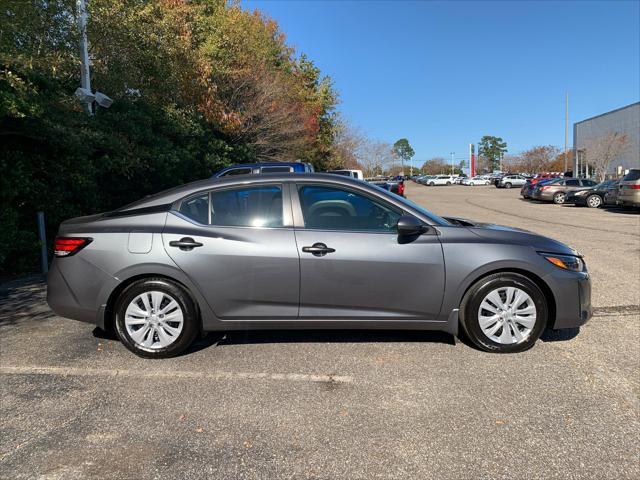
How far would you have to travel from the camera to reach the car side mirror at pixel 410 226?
3.99 metres

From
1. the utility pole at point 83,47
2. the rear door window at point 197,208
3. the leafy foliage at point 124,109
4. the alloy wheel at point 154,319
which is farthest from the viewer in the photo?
the utility pole at point 83,47

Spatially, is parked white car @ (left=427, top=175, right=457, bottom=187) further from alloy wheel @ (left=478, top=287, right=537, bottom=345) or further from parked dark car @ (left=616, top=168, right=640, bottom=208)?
alloy wheel @ (left=478, top=287, right=537, bottom=345)

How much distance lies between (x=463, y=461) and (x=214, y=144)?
1822 cm

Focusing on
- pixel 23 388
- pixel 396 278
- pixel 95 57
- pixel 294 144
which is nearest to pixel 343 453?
pixel 396 278

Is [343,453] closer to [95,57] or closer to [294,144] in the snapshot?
[95,57]

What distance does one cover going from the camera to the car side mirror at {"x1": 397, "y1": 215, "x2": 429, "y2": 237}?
3990 mm

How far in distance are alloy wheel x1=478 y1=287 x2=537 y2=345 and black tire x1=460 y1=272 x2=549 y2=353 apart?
0.10 feet

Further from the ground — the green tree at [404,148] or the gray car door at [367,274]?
the green tree at [404,148]

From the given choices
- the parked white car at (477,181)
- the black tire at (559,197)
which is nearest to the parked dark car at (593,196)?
the black tire at (559,197)

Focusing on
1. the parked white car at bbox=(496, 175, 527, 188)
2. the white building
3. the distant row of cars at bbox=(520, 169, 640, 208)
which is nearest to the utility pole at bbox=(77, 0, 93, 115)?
the distant row of cars at bbox=(520, 169, 640, 208)

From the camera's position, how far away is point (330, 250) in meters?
4.00

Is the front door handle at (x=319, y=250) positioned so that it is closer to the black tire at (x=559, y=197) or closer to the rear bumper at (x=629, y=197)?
the rear bumper at (x=629, y=197)

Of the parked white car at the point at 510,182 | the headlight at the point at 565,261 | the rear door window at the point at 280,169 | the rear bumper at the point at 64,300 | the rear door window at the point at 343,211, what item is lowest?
the rear bumper at the point at 64,300

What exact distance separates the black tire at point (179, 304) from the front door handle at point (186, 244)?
316 mm
